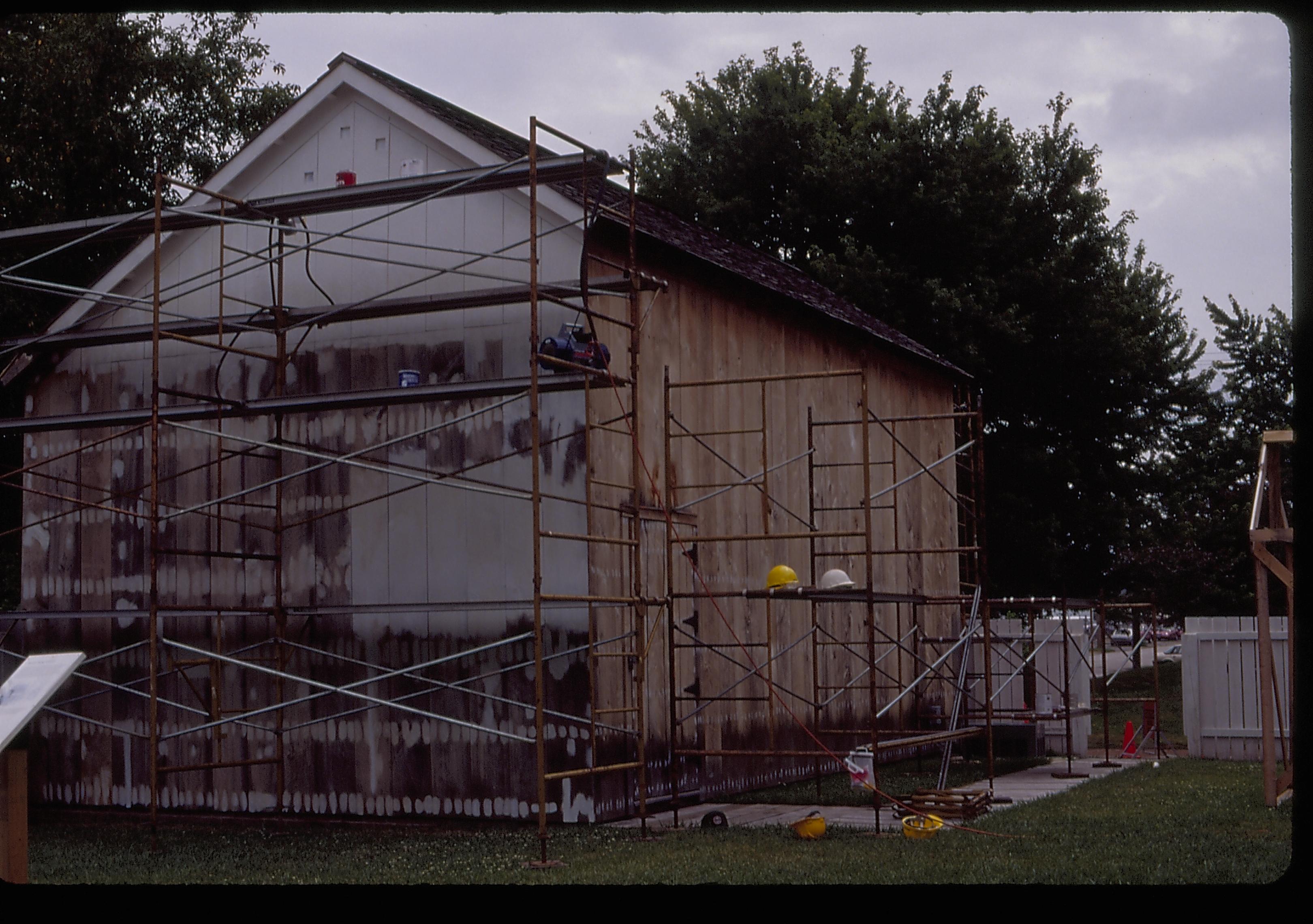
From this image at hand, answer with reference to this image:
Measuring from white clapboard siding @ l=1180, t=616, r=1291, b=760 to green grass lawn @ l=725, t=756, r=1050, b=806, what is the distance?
7.16 ft

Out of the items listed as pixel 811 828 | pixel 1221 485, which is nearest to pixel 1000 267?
pixel 1221 485

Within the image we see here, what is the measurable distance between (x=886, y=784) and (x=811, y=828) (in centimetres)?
510

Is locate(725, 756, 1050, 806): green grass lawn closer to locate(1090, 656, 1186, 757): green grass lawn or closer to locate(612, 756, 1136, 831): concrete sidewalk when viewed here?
locate(612, 756, 1136, 831): concrete sidewalk

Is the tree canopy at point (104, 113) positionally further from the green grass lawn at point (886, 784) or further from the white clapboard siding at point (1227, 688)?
the white clapboard siding at point (1227, 688)

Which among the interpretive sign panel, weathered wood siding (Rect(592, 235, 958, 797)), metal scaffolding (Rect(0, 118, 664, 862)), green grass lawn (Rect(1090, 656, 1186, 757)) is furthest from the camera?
green grass lawn (Rect(1090, 656, 1186, 757))

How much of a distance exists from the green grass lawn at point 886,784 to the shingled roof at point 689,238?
586cm

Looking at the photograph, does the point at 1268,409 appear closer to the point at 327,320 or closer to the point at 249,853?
the point at 327,320

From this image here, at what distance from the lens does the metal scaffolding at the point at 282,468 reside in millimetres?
12727

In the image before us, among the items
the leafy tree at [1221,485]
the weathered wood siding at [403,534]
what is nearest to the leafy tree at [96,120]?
the weathered wood siding at [403,534]

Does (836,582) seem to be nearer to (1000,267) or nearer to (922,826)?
(922,826)

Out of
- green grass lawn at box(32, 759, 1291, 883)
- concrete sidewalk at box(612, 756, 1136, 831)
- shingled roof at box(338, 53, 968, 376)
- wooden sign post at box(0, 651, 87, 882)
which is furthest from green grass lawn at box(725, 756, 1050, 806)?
wooden sign post at box(0, 651, 87, 882)

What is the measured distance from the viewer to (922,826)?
12.1 meters

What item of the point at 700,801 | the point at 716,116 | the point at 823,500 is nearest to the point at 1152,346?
the point at 716,116

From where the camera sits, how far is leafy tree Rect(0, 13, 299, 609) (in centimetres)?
2470
